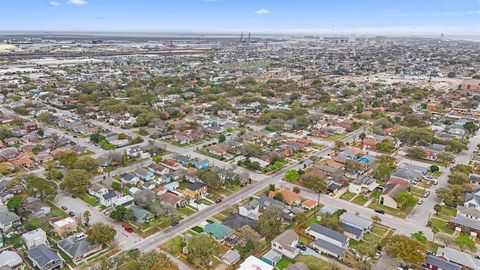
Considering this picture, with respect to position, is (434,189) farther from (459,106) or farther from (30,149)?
(30,149)

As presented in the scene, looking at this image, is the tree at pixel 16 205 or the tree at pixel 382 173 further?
the tree at pixel 382 173

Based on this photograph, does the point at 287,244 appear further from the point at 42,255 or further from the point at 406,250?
the point at 42,255

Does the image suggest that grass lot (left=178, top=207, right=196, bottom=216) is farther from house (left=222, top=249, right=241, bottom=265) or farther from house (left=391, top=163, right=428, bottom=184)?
house (left=391, top=163, right=428, bottom=184)

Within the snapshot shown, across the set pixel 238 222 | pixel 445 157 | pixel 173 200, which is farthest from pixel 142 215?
pixel 445 157

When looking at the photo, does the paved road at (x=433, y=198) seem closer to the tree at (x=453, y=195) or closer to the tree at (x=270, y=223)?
the tree at (x=453, y=195)

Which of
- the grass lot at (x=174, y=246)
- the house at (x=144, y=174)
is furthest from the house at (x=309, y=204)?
the house at (x=144, y=174)
